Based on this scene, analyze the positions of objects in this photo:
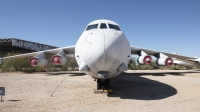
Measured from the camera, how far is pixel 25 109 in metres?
5.64

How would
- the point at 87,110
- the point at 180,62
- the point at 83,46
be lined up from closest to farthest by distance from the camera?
the point at 87,110 → the point at 83,46 → the point at 180,62

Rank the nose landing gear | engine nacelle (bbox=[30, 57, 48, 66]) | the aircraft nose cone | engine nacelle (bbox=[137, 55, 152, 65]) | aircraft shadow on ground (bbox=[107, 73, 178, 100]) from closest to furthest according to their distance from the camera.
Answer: the aircraft nose cone → aircraft shadow on ground (bbox=[107, 73, 178, 100]) → the nose landing gear → engine nacelle (bbox=[137, 55, 152, 65]) → engine nacelle (bbox=[30, 57, 48, 66])

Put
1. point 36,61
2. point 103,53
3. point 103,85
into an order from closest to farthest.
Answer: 1. point 103,53
2. point 103,85
3. point 36,61

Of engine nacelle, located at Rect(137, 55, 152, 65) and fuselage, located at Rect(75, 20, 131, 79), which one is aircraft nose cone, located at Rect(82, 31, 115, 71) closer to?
fuselage, located at Rect(75, 20, 131, 79)

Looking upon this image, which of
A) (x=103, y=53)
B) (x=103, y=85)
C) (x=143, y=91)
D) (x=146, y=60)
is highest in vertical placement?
(x=103, y=53)

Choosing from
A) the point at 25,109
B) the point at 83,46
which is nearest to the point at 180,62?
the point at 83,46

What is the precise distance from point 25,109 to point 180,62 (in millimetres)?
30220

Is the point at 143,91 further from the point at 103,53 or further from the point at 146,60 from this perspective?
the point at 103,53

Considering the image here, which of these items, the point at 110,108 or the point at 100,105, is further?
the point at 100,105

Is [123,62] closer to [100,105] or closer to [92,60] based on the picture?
[92,60]

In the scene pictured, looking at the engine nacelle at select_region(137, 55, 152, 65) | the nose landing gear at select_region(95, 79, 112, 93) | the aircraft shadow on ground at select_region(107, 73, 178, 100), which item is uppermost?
the engine nacelle at select_region(137, 55, 152, 65)

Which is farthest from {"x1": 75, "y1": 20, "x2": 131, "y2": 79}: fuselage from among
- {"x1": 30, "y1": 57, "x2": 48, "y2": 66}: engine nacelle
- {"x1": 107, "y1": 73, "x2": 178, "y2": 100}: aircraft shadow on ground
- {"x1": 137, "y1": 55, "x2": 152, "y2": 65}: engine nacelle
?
{"x1": 30, "y1": 57, "x2": 48, "y2": 66}: engine nacelle

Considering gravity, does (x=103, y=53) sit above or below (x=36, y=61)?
above

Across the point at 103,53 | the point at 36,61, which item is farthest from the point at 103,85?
the point at 36,61
